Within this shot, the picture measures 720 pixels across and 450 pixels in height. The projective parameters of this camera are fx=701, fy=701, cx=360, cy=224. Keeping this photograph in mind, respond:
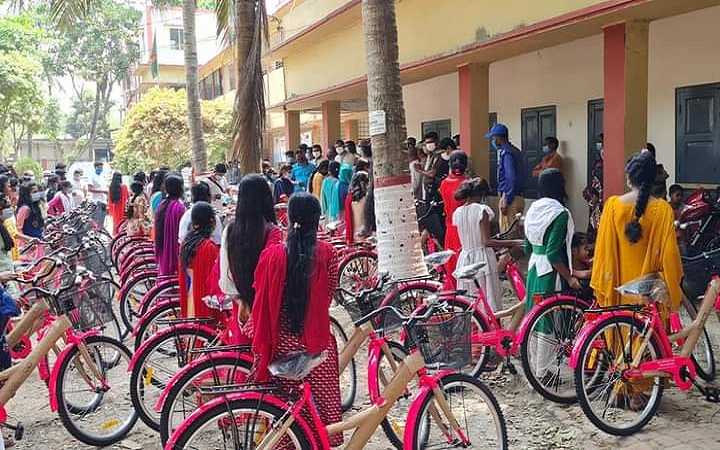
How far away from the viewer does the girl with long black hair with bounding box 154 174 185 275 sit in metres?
6.20

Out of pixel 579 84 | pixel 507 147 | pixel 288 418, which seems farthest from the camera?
pixel 579 84

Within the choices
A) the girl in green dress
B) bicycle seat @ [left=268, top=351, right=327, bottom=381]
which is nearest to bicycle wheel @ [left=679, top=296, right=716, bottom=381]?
the girl in green dress

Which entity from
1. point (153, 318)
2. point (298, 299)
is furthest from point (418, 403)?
point (153, 318)

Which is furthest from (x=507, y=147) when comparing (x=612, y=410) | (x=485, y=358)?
(x=612, y=410)

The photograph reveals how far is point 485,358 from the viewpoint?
561cm

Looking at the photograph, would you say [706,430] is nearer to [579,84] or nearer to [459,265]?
[459,265]

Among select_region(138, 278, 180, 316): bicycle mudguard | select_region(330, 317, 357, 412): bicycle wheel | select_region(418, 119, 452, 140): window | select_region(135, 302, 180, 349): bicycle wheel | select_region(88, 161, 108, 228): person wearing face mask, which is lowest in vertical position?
select_region(330, 317, 357, 412): bicycle wheel

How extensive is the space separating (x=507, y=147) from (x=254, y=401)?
21.1ft

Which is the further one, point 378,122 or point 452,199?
point 452,199

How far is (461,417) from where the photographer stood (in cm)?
387

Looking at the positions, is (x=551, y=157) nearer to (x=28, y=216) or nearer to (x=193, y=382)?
(x=28, y=216)

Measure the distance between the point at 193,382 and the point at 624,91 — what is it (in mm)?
5423

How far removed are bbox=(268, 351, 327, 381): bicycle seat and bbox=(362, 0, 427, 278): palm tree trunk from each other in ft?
9.01

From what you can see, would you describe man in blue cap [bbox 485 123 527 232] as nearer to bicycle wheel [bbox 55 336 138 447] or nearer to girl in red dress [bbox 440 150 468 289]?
girl in red dress [bbox 440 150 468 289]
